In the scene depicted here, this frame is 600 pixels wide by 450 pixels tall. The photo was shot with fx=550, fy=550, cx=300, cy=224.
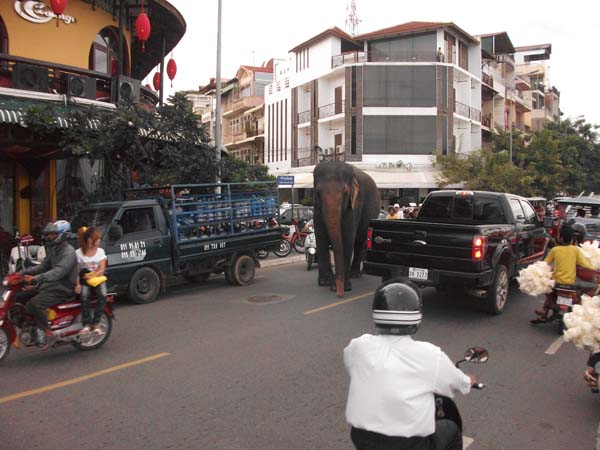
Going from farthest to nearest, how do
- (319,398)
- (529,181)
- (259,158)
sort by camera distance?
(259,158), (529,181), (319,398)

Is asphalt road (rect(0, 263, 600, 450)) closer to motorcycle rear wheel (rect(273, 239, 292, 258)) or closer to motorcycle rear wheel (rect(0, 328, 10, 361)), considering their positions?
motorcycle rear wheel (rect(0, 328, 10, 361))

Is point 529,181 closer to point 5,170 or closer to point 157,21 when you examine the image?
point 157,21

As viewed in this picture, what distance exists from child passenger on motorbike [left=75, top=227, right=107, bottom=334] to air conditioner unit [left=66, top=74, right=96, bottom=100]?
23.4 feet

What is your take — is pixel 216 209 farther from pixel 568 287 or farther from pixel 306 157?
pixel 306 157

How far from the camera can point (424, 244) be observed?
805cm

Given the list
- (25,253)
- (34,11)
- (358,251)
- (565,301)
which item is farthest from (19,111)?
(565,301)

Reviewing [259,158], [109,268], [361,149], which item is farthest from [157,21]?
[259,158]

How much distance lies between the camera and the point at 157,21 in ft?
53.6

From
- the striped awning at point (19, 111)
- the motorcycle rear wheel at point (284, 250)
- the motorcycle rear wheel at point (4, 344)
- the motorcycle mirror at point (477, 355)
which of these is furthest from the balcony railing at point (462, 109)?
the motorcycle mirror at point (477, 355)

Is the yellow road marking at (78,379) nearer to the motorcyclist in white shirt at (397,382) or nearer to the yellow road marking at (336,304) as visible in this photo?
the yellow road marking at (336,304)

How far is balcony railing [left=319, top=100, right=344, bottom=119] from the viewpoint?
38041 millimetres

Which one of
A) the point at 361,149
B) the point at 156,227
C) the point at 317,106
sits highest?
the point at 317,106

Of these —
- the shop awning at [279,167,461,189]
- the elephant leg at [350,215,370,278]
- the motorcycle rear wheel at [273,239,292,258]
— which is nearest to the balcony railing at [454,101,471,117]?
the shop awning at [279,167,461,189]

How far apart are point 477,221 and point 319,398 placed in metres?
5.80
